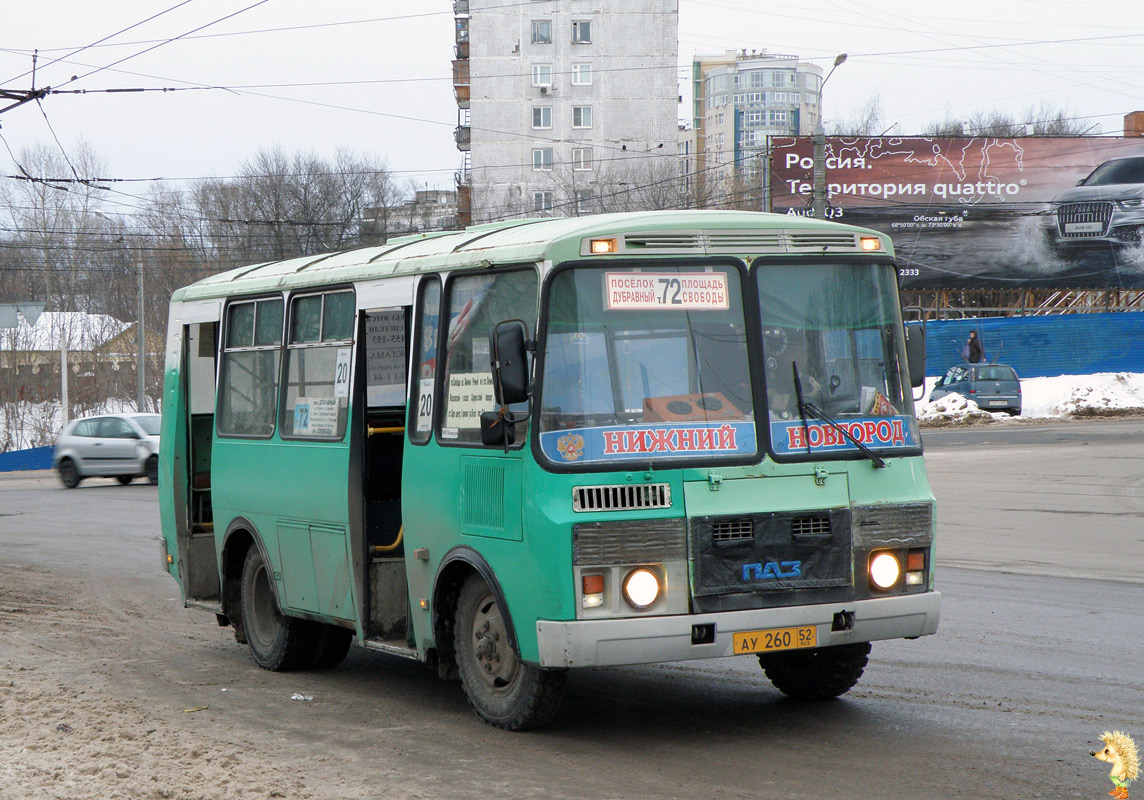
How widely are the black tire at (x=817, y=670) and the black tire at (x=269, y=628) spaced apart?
3022 millimetres

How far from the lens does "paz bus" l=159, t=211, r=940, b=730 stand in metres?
6.07

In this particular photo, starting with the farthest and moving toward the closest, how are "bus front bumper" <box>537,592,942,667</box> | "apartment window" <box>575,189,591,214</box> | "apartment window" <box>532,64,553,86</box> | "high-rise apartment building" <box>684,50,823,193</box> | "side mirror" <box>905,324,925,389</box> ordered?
"high-rise apartment building" <box>684,50,823,193</box> → "apartment window" <box>532,64,553,86</box> → "apartment window" <box>575,189,591,214</box> → "side mirror" <box>905,324,925,389</box> → "bus front bumper" <box>537,592,942,667</box>

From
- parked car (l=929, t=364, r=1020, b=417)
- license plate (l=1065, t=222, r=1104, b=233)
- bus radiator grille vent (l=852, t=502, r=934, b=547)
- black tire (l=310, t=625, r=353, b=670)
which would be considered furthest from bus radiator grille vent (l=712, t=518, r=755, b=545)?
license plate (l=1065, t=222, r=1104, b=233)

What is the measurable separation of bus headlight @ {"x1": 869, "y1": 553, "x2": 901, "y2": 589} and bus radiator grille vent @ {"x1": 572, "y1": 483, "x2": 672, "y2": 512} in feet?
3.58

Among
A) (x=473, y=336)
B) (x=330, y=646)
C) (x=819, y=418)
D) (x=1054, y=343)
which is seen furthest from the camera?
(x=1054, y=343)

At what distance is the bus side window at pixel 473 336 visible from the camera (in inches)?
256

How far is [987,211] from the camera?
4884cm

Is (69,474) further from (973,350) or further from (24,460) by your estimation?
(973,350)

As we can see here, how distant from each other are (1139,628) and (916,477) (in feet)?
11.8

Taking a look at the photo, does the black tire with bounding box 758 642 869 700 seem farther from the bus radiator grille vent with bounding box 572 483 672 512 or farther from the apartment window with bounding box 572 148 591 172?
the apartment window with bounding box 572 148 591 172

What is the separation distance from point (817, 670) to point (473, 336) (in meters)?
2.52

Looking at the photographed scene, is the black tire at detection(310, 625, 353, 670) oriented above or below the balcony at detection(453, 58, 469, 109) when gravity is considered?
below

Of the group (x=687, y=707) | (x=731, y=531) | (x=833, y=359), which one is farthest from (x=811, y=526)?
(x=687, y=707)

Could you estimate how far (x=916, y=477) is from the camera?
21.8 feet
